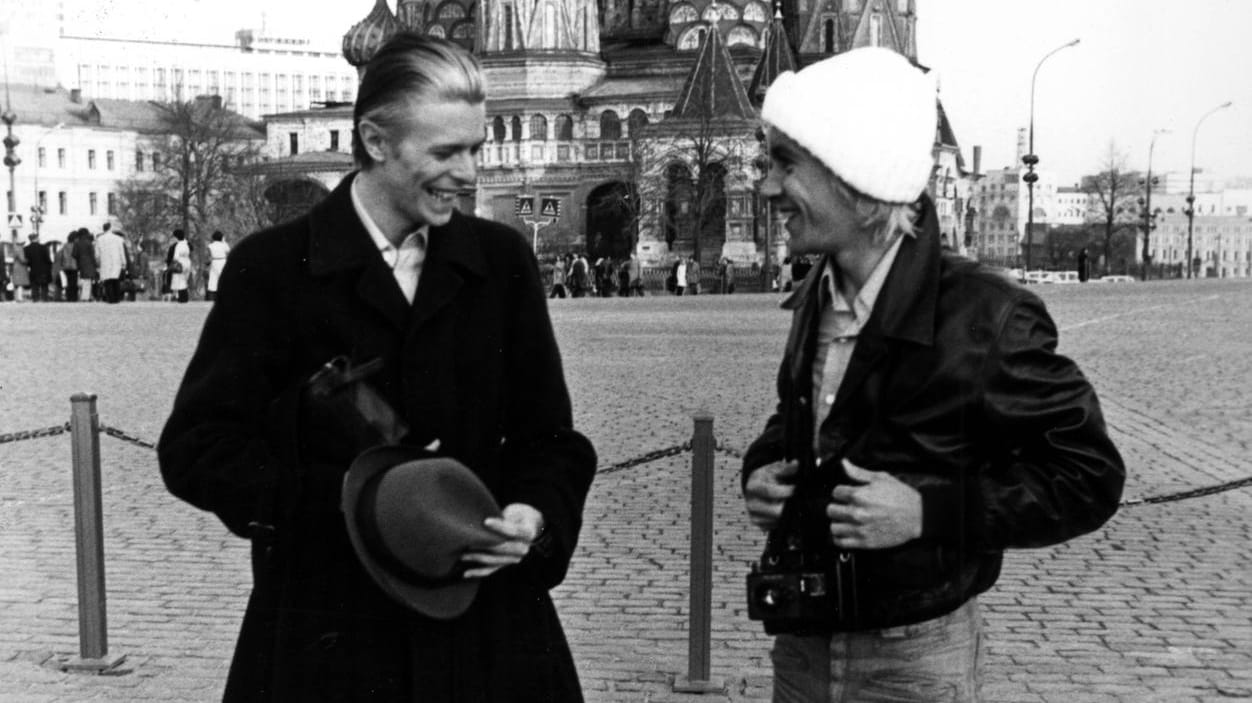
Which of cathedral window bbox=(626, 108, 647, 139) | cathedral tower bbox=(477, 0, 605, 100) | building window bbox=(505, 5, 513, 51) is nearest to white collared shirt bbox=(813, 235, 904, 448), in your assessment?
cathedral window bbox=(626, 108, 647, 139)

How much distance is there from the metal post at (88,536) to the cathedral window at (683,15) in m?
87.8

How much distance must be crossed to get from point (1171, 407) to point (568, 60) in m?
78.2

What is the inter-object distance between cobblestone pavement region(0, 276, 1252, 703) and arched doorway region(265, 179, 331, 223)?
2882 inches

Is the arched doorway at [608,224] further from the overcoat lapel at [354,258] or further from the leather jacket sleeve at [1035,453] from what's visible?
the leather jacket sleeve at [1035,453]

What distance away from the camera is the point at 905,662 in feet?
8.67

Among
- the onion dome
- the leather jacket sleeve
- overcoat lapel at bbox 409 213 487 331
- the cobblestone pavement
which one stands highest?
the onion dome

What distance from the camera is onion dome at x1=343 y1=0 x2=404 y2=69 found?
100750 mm

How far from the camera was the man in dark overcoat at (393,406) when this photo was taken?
2.75m

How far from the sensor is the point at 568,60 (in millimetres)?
90438

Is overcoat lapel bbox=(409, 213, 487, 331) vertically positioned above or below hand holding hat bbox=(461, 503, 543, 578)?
above

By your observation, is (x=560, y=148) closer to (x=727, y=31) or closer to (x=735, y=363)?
(x=727, y=31)

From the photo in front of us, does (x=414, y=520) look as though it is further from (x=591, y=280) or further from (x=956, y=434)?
(x=591, y=280)

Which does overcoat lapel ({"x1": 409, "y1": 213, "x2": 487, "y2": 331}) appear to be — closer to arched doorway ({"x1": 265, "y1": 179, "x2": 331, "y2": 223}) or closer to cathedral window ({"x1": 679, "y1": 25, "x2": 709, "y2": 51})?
arched doorway ({"x1": 265, "y1": 179, "x2": 331, "y2": 223})

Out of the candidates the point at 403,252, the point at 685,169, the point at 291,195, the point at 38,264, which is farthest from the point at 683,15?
the point at 403,252
